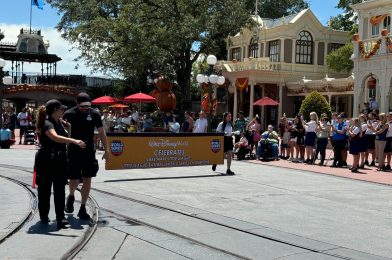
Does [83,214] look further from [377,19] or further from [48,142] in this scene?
A: [377,19]

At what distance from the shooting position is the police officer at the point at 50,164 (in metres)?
7.45

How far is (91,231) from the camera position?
7246mm

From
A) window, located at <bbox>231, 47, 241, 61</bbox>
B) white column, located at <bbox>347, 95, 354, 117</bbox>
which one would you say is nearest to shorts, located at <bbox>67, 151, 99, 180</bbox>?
white column, located at <bbox>347, 95, 354, 117</bbox>

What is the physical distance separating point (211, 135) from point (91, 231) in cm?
819

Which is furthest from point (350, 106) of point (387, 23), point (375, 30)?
point (387, 23)

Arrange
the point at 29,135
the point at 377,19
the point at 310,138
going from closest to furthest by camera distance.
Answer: the point at 310,138
the point at 29,135
the point at 377,19

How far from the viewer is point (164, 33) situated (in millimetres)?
31406

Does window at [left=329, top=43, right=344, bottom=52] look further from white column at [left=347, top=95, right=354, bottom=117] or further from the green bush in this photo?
the green bush

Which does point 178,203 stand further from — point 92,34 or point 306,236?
point 92,34

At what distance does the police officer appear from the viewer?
7453 millimetres

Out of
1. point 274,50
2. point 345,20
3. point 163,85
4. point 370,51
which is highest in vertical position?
point 345,20

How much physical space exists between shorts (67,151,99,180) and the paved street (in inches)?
27.4

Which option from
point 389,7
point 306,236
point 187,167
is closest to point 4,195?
point 306,236

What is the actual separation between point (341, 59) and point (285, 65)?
13.6ft
